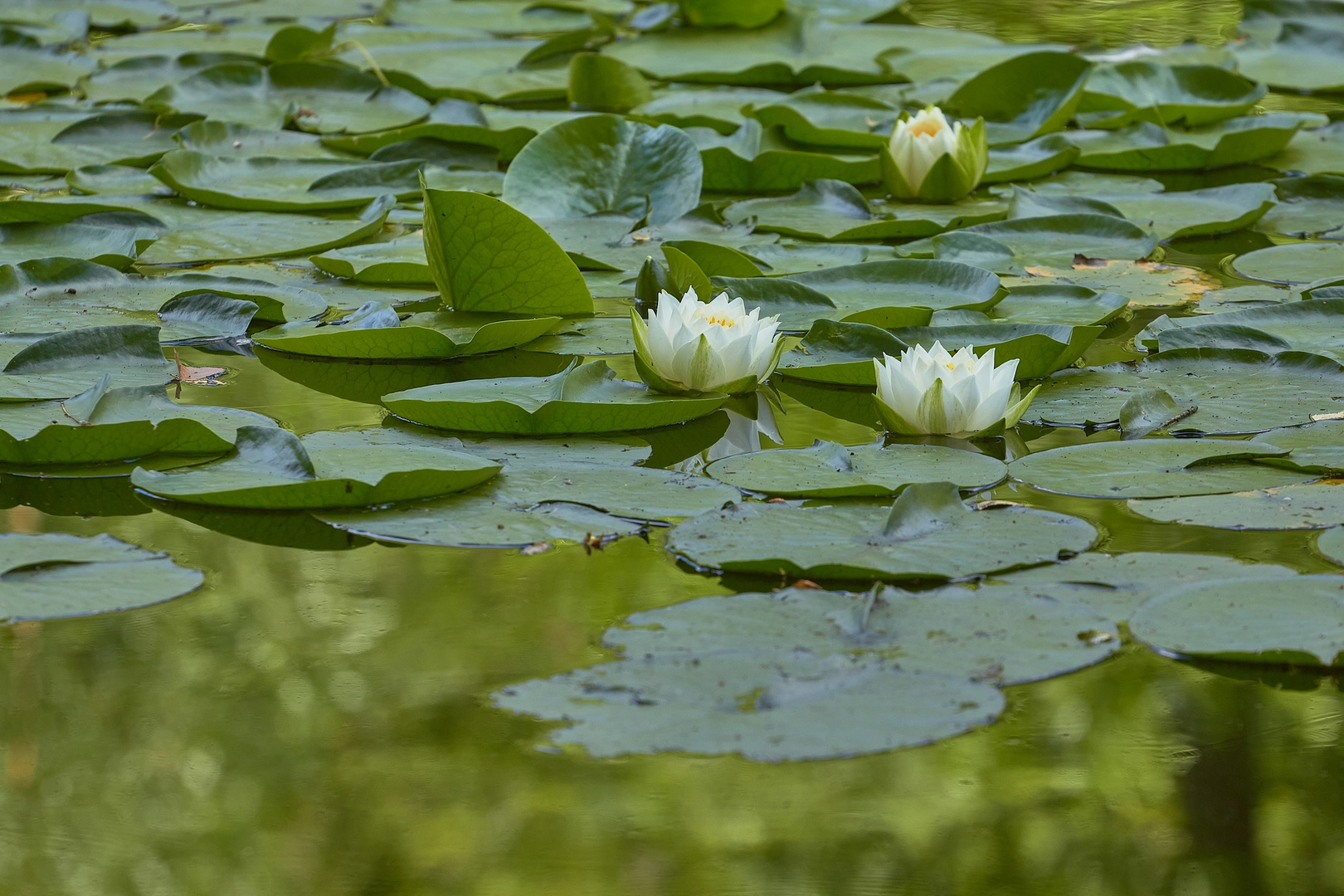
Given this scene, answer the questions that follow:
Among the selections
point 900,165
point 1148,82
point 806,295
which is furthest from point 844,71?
point 806,295

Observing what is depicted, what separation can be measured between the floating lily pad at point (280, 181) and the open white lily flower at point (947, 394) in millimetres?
1390

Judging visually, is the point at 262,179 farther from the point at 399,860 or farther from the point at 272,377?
the point at 399,860

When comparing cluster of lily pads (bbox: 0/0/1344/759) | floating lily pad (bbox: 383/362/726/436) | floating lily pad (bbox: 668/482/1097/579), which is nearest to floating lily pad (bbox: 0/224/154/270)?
cluster of lily pads (bbox: 0/0/1344/759)

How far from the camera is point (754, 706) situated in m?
1.11

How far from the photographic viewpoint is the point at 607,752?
42.0 inches

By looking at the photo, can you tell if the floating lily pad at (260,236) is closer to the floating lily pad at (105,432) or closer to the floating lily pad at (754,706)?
the floating lily pad at (105,432)

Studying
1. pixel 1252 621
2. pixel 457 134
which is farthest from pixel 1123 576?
pixel 457 134

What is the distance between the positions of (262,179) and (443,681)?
1971mm

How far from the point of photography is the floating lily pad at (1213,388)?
176cm

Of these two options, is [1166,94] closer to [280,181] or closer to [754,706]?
[280,181]

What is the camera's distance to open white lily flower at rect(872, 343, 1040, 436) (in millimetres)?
1683

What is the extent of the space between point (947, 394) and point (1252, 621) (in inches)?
20.7

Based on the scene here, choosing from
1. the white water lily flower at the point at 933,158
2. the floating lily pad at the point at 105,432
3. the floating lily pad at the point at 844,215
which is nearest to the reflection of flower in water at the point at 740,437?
the floating lily pad at the point at 105,432

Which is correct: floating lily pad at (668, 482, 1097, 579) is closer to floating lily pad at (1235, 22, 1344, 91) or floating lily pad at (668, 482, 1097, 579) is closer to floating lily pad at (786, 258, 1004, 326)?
floating lily pad at (786, 258, 1004, 326)
